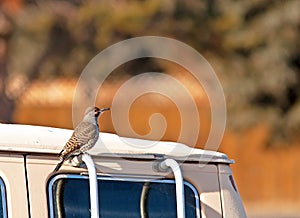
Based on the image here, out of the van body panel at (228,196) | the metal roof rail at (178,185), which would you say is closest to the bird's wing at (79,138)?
the metal roof rail at (178,185)

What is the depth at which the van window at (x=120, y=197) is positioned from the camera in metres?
3.62

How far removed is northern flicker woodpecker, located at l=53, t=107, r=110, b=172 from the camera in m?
3.64

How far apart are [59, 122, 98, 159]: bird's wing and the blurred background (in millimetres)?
11763

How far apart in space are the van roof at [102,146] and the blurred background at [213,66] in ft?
38.6

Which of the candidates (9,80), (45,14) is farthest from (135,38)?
(9,80)

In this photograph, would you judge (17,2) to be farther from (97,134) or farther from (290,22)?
(97,134)

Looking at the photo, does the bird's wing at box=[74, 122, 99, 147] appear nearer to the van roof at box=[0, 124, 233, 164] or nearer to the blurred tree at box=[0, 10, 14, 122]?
the van roof at box=[0, 124, 233, 164]

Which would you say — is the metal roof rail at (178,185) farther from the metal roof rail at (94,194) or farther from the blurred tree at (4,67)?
the blurred tree at (4,67)

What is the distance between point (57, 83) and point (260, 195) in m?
4.92

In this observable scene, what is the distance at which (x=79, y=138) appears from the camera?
3801 millimetres

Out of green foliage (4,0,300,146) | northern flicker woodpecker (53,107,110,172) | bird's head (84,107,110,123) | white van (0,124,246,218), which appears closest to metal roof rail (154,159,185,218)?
white van (0,124,246,218)

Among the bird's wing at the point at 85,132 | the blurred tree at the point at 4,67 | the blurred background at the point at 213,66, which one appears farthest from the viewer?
the blurred background at the point at 213,66

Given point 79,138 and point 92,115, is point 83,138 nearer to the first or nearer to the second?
point 79,138

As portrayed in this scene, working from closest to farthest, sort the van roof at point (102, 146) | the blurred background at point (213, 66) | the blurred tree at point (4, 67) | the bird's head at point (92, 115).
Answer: the van roof at point (102, 146), the bird's head at point (92, 115), the blurred tree at point (4, 67), the blurred background at point (213, 66)
